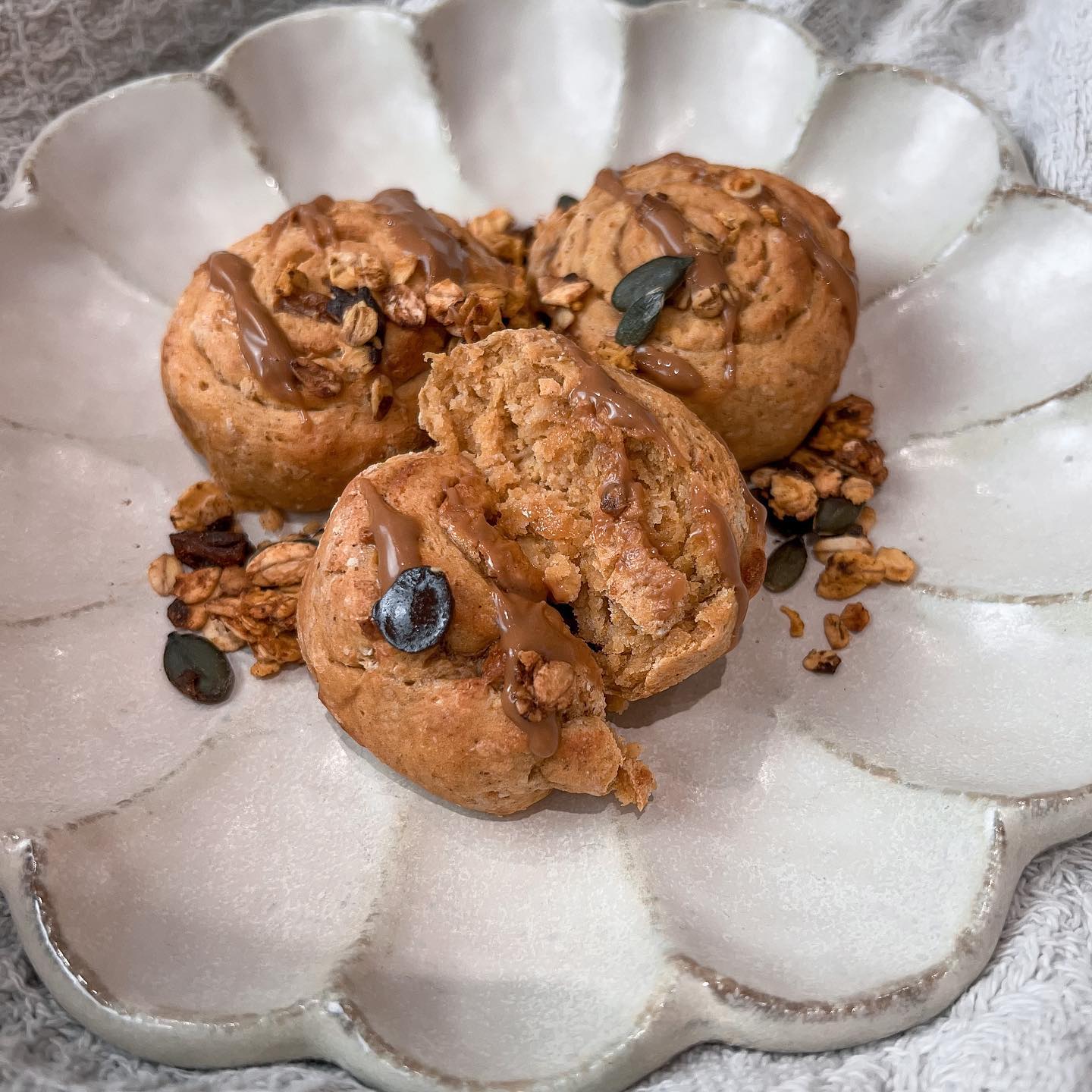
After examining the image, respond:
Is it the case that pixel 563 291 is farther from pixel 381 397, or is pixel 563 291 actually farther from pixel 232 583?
pixel 232 583

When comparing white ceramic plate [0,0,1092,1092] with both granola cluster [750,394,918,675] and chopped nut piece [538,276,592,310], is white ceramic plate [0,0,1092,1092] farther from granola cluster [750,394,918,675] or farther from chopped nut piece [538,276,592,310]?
chopped nut piece [538,276,592,310]

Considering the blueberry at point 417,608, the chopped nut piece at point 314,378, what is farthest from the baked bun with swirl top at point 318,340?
the blueberry at point 417,608

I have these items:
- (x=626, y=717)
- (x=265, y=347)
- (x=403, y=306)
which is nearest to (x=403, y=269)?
(x=403, y=306)

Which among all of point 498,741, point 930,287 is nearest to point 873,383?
point 930,287

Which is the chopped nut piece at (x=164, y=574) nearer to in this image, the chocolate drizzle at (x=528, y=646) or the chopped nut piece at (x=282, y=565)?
the chopped nut piece at (x=282, y=565)

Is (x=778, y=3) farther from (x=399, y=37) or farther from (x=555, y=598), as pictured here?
(x=555, y=598)
